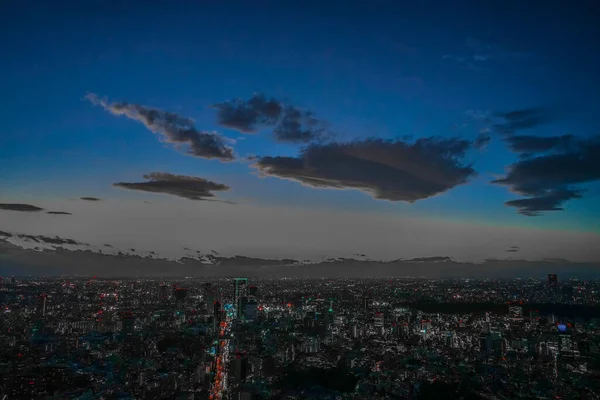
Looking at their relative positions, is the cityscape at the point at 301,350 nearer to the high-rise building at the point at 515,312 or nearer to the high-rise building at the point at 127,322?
the high-rise building at the point at 127,322

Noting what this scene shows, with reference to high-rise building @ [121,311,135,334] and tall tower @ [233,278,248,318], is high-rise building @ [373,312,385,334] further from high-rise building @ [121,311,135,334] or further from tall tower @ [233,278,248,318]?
high-rise building @ [121,311,135,334]

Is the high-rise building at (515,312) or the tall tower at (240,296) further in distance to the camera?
the tall tower at (240,296)

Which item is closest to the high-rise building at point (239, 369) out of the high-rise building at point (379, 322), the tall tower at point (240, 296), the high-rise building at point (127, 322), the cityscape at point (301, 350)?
the cityscape at point (301, 350)

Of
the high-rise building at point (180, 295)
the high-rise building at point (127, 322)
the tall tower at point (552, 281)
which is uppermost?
the tall tower at point (552, 281)

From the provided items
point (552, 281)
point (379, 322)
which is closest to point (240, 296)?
point (379, 322)

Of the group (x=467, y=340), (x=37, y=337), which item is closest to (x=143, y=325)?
(x=37, y=337)

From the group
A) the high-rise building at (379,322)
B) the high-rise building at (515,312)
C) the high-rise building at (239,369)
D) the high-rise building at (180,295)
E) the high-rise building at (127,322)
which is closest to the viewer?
the high-rise building at (239,369)
